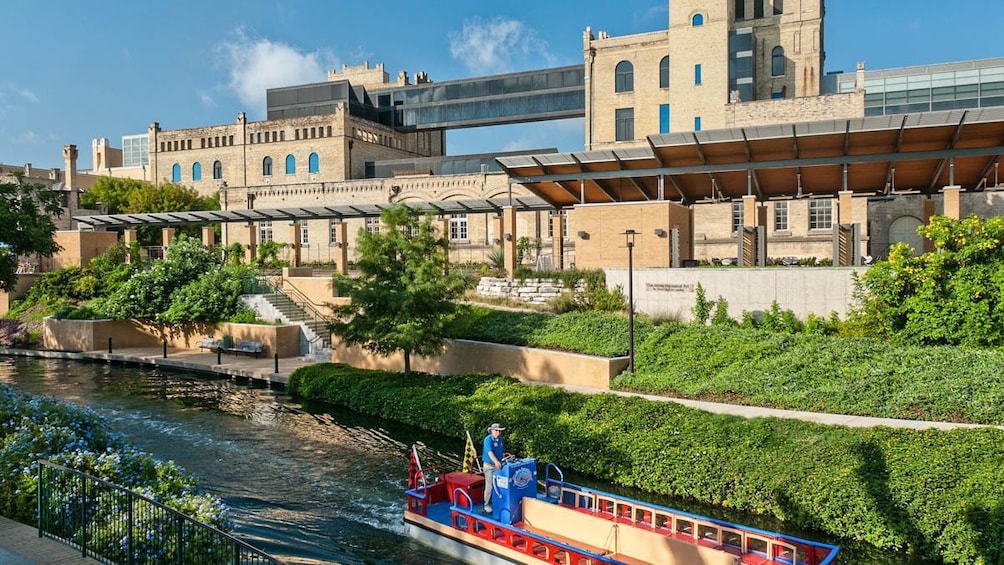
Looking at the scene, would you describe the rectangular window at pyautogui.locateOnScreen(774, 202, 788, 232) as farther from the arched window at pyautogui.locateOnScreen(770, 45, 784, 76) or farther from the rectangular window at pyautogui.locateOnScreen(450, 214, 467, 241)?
the rectangular window at pyautogui.locateOnScreen(450, 214, 467, 241)

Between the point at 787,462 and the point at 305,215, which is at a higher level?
the point at 305,215

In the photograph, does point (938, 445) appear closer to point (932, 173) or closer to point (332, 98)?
point (932, 173)

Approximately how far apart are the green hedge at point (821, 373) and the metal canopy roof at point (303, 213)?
609 inches

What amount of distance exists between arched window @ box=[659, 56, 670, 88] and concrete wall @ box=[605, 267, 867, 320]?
24.9 meters

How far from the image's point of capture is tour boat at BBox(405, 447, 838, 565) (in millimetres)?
A: 10398

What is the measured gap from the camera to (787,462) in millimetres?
13703

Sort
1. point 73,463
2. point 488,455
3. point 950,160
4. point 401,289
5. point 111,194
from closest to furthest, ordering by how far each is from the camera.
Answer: point 73,463 < point 488,455 < point 401,289 < point 950,160 < point 111,194

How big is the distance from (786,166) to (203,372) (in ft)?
75.2

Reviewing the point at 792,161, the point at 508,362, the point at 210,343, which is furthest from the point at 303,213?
the point at 792,161

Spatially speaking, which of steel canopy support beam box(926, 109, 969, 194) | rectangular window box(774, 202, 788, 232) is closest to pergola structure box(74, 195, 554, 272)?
rectangular window box(774, 202, 788, 232)

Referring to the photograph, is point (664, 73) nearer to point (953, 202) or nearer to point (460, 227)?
point (460, 227)

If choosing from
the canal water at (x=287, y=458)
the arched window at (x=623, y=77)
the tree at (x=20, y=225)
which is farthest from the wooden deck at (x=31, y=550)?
the arched window at (x=623, y=77)

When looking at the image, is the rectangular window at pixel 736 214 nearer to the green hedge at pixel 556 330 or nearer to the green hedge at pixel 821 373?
the green hedge at pixel 556 330

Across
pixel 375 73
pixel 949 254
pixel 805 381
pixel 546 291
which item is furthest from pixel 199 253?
pixel 375 73
